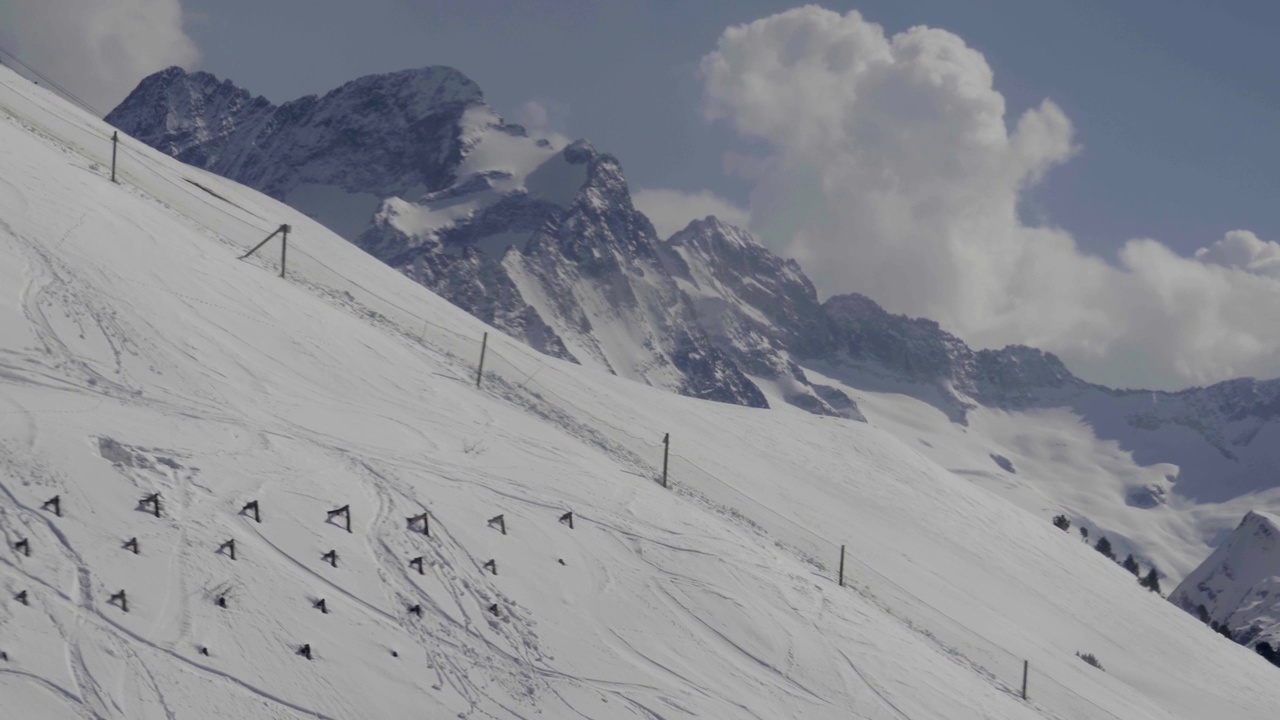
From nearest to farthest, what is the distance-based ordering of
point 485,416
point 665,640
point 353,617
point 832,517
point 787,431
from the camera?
point 353,617 → point 665,640 → point 485,416 → point 832,517 → point 787,431

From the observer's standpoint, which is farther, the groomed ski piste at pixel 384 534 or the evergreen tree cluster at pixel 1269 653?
the evergreen tree cluster at pixel 1269 653

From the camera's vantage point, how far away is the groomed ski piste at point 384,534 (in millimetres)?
17344

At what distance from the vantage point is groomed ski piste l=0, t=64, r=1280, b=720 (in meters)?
17.3

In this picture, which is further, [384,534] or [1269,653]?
[1269,653]

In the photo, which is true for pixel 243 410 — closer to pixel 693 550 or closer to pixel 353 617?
pixel 353 617

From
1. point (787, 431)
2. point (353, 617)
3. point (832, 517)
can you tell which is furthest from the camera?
point (787, 431)

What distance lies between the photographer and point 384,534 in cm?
2164

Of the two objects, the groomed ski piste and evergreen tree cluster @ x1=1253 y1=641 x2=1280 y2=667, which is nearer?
the groomed ski piste

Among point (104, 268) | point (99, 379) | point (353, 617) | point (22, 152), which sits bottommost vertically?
point (353, 617)

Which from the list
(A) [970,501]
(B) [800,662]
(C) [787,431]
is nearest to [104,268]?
(B) [800,662]

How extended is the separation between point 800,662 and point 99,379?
47.5 ft

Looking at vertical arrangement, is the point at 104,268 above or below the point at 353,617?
above

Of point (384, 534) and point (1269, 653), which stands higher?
point (1269, 653)

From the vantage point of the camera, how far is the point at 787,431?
166 ft
